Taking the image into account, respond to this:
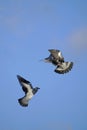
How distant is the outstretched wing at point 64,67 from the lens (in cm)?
1686

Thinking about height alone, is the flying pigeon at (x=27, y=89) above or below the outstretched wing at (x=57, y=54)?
below

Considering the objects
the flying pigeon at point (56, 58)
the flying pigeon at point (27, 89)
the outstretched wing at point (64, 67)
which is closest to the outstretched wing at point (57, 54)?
the flying pigeon at point (56, 58)

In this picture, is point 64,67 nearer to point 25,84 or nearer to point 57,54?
point 57,54

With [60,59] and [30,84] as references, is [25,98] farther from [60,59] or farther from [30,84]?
[60,59]

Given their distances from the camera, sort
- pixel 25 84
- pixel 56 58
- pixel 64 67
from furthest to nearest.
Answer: pixel 64 67
pixel 25 84
pixel 56 58

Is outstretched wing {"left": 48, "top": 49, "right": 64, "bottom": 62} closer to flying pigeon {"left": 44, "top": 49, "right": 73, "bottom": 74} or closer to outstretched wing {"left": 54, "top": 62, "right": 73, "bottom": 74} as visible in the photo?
flying pigeon {"left": 44, "top": 49, "right": 73, "bottom": 74}

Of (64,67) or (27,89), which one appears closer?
(27,89)

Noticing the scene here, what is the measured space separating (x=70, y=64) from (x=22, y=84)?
6.71 feet

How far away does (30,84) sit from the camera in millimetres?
17000

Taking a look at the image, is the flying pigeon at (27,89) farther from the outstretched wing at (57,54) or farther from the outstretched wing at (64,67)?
the outstretched wing at (57,54)

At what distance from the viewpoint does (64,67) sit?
55.9 feet

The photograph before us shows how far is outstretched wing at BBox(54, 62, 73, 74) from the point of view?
16.9 metres

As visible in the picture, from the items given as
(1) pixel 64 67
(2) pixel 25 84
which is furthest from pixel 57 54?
(2) pixel 25 84

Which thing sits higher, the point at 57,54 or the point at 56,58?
the point at 57,54
